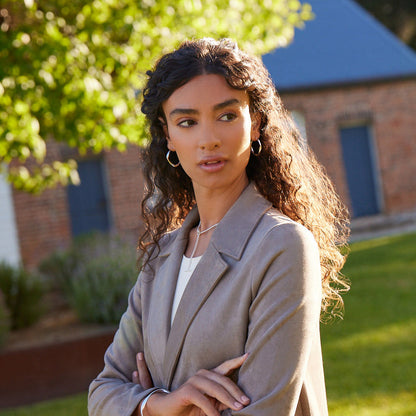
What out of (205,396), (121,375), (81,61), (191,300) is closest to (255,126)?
(191,300)

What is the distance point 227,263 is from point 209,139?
376 millimetres

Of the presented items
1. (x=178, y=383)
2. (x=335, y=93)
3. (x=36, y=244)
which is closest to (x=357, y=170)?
(x=335, y=93)

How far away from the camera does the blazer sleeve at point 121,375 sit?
85.7 inches

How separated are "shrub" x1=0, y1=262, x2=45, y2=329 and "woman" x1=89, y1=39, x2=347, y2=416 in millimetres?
6865

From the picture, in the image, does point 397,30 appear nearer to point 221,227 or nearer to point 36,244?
point 36,244

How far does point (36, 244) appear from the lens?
1262 centimetres

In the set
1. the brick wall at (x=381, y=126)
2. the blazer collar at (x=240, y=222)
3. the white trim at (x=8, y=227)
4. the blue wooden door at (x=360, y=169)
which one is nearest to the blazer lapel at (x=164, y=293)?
the blazer collar at (x=240, y=222)

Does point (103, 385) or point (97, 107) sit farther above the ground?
point (97, 107)

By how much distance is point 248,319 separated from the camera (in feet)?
6.30

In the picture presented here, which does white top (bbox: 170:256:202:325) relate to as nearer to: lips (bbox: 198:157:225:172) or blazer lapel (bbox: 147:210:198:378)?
blazer lapel (bbox: 147:210:198:378)

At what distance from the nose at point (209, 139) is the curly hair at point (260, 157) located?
157mm

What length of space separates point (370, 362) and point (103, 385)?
15.8 ft

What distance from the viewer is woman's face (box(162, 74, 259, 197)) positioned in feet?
6.66

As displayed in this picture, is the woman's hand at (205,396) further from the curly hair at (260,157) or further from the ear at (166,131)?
the ear at (166,131)
